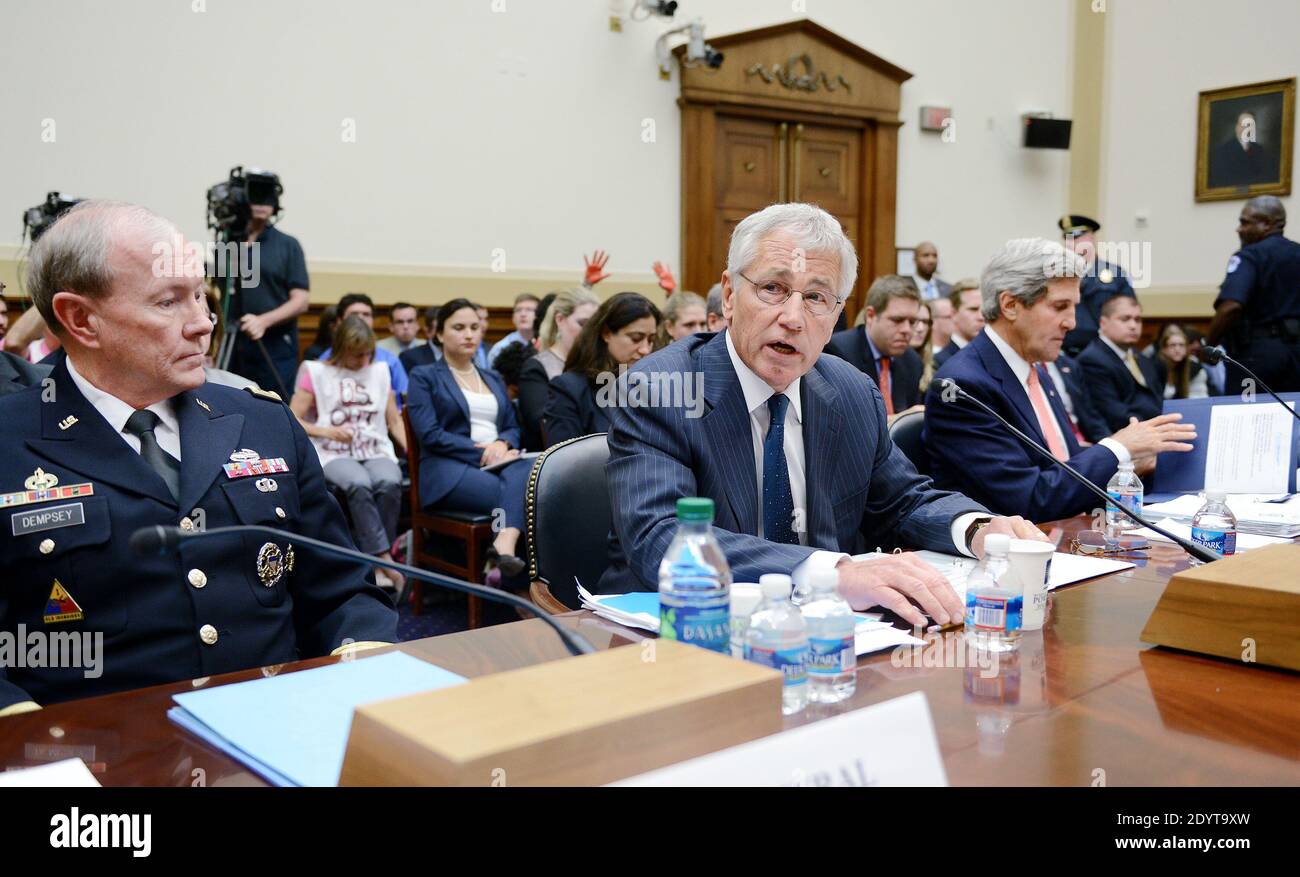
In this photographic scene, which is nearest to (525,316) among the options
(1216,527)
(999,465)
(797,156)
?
(797,156)

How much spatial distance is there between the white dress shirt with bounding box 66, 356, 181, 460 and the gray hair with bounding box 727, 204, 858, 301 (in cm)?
93

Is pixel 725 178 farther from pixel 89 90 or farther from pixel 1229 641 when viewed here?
pixel 1229 641

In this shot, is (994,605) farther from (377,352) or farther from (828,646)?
(377,352)

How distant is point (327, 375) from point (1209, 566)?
3980 mm

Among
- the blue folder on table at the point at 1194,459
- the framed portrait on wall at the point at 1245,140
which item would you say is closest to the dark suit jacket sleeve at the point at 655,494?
the blue folder on table at the point at 1194,459

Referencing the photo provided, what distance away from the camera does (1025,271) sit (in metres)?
2.52

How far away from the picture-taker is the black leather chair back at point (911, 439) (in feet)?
8.54

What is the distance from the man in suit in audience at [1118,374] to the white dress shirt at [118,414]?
408 cm

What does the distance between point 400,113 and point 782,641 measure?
5966 mm

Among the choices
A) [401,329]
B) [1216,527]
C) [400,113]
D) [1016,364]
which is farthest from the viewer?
[400,113]

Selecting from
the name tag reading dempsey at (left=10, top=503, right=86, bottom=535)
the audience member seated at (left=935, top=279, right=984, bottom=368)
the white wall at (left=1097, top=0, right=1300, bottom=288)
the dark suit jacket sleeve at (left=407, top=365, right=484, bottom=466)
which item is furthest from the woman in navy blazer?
the white wall at (left=1097, top=0, right=1300, bottom=288)

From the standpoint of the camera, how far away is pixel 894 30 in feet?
26.9

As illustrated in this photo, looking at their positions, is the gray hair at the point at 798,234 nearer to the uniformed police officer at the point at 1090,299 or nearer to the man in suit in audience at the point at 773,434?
the man in suit in audience at the point at 773,434

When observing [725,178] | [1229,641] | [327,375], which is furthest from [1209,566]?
[725,178]
